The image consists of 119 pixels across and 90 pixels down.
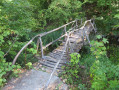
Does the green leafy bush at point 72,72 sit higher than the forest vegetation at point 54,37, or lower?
lower

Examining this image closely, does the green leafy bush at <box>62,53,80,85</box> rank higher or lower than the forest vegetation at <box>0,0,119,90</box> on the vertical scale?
lower

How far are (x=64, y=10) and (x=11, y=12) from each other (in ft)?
16.5

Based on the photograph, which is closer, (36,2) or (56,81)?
(56,81)

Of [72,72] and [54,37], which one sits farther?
[54,37]

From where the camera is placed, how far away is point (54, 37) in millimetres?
7367

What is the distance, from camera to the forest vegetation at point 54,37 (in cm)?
263

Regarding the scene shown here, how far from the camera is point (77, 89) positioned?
3312 millimetres

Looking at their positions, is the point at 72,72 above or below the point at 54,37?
below

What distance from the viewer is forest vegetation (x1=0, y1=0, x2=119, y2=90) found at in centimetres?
263

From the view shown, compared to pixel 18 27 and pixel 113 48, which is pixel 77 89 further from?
pixel 113 48

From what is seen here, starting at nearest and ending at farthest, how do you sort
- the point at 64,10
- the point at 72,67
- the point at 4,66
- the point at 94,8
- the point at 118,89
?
the point at 118,89
the point at 4,66
the point at 72,67
the point at 64,10
the point at 94,8

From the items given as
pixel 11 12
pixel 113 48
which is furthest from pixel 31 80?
pixel 113 48

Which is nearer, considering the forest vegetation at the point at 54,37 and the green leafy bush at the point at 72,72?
the forest vegetation at the point at 54,37

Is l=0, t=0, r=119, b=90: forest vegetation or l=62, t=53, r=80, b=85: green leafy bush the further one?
l=62, t=53, r=80, b=85: green leafy bush
